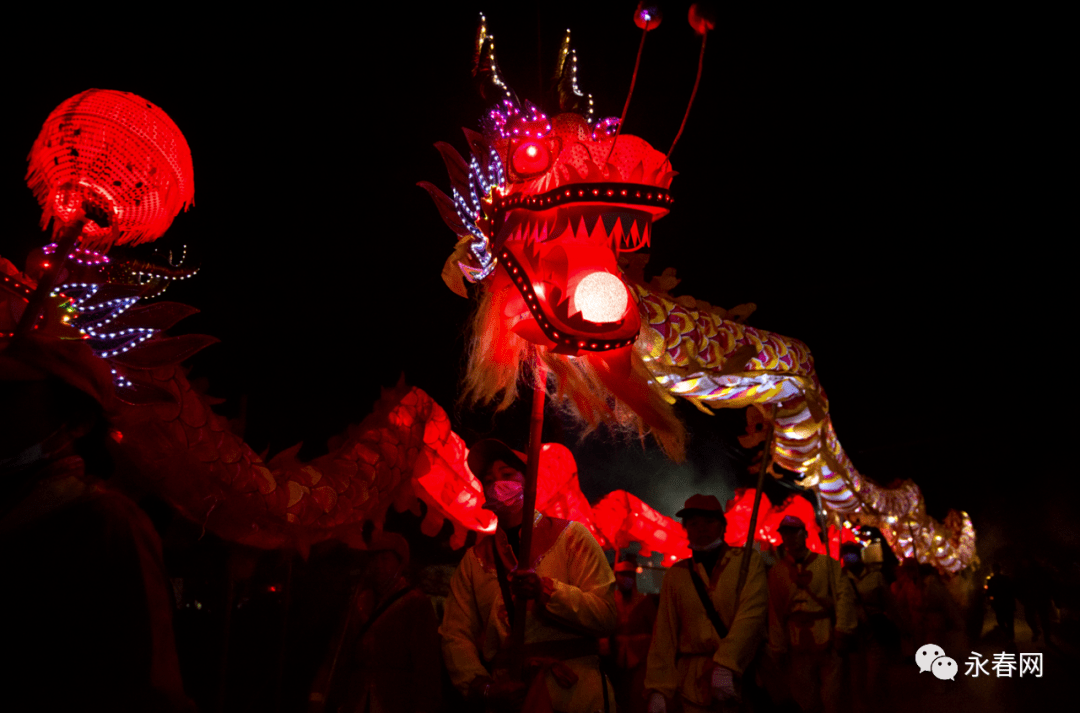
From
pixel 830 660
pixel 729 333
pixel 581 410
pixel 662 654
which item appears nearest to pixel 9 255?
pixel 581 410

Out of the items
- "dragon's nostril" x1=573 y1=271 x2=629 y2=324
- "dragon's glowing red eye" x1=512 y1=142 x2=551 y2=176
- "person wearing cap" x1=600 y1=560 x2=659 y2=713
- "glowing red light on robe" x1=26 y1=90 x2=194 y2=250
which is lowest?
"person wearing cap" x1=600 y1=560 x2=659 y2=713

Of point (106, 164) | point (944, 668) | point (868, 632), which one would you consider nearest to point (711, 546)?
point (106, 164)

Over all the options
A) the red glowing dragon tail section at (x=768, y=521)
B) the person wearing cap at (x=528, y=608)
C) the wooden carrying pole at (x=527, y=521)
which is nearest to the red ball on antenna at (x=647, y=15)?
the wooden carrying pole at (x=527, y=521)

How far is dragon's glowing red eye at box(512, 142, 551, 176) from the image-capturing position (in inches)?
127

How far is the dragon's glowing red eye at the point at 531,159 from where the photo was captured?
10.6 feet

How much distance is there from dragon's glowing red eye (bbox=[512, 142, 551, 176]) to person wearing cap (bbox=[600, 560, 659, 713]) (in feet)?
12.8

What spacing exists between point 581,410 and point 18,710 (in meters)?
2.55

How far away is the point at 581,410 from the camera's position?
11.8 feet

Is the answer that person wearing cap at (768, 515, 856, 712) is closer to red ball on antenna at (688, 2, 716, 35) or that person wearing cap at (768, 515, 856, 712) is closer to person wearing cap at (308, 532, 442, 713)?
person wearing cap at (308, 532, 442, 713)

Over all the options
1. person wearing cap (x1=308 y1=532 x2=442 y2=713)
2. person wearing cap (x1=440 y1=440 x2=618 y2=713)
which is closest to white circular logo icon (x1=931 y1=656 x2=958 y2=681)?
person wearing cap (x1=308 y1=532 x2=442 y2=713)

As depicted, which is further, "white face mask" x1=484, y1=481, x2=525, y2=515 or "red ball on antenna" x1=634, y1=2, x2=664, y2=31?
A: "white face mask" x1=484, y1=481, x2=525, y2=515

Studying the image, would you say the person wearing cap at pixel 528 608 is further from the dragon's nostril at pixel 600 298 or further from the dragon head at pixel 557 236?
the dragon's nostril at pixel 600 298

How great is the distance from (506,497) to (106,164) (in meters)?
2.08

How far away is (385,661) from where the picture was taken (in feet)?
14.3
